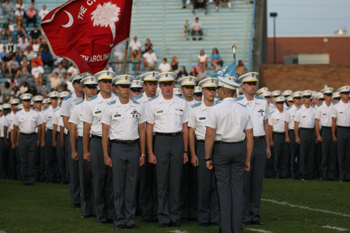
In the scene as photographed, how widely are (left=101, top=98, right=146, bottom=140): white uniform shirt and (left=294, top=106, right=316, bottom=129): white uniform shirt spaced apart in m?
8.56

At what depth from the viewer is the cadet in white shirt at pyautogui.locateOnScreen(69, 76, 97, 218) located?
383 inches

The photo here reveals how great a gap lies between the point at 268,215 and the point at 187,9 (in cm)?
2125

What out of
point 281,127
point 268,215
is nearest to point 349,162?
point 281,127

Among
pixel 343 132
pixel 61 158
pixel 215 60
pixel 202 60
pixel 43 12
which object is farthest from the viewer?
pixel 43 12

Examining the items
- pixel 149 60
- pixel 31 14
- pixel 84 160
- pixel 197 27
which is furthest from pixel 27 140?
pixel 31 14

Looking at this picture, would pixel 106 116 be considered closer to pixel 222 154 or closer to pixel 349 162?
pixel 222 154

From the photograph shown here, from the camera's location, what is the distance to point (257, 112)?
9250 mm

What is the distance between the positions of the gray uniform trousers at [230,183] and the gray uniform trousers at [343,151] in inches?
331

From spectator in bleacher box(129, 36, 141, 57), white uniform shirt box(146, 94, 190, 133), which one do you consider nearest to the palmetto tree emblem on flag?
white uniform shirt box(146, 94, 190, 133)

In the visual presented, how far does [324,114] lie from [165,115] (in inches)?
319

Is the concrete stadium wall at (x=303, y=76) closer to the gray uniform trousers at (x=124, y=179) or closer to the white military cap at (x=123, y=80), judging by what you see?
the white military cap at (x=123, y=80)

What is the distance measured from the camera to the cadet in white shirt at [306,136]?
16.2 meters

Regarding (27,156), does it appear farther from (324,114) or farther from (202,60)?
(202,60)

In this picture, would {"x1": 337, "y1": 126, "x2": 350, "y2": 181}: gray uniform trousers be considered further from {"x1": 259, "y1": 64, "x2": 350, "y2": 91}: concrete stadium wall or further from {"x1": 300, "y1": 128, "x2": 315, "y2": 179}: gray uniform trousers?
{"x1": 259, "y1": 64, "x2": 350, "y2": 91}: concrete stadium wall
